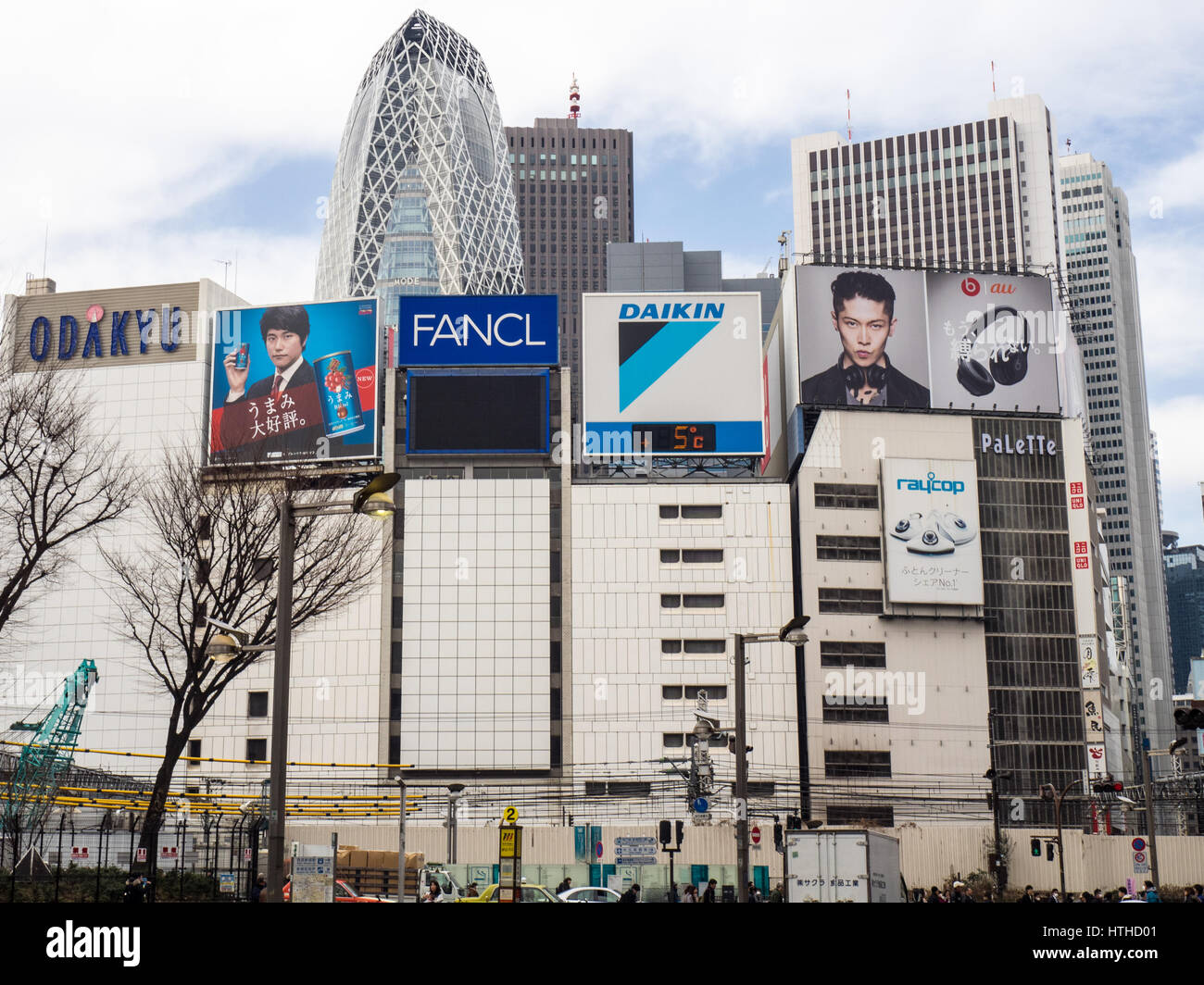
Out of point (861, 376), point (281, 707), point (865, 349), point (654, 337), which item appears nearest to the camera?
point (281, 707)

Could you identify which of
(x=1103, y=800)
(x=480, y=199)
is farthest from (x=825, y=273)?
(x=480, y=199)

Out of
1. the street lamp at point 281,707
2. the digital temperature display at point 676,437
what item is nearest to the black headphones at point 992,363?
the digital temperature display at point 676,437

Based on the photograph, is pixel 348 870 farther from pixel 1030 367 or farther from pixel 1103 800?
pixel 1030 367

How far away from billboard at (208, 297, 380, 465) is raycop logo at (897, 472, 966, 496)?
133 ft

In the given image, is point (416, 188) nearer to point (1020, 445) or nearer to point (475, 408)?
point (475, 408)

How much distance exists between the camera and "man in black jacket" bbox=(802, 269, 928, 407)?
101812 mm

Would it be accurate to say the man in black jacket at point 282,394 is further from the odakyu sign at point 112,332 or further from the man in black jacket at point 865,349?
the man in black jacket at point 865,349

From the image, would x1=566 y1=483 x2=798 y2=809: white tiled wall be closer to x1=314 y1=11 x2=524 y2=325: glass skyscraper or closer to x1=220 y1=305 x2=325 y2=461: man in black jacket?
x1=220 y1=305 x2=325 y2=461: man in black jacket

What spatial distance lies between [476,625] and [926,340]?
41236 millimetres

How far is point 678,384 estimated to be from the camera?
9806 cm

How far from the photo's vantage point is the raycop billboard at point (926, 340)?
10162 cm

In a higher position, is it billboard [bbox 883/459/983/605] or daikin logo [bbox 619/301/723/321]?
daikin logo [bbox 619/301/723/321]
